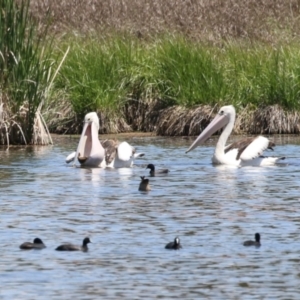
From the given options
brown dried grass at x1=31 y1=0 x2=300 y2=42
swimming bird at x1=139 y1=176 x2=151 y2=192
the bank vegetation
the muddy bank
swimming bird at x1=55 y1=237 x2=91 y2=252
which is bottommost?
swimming bird at x1=55 y1=237 x2=91 y2=252

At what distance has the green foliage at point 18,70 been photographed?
59.6 feet

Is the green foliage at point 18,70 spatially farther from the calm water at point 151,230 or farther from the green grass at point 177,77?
the green grass at point 177,77

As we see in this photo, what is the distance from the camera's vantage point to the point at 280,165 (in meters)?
15.7

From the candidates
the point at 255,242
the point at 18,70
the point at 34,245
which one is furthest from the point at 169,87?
the point at 34,245

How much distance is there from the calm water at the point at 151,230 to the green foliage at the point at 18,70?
2.28m

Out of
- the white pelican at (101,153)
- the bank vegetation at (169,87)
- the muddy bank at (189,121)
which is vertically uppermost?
the bank vegetation at (169,87)

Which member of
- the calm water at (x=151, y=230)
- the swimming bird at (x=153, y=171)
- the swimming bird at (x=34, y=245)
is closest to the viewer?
the calm water at (x=151, y=230)

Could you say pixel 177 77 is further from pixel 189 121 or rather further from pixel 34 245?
pixel 34 245

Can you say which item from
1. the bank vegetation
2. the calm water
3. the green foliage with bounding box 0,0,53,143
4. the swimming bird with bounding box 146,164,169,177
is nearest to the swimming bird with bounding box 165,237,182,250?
the calm water

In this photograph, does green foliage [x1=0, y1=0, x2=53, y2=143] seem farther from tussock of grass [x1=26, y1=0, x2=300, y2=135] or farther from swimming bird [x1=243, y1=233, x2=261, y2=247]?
swimming bird [x1=243, y1=233, x2=261, y2=247]

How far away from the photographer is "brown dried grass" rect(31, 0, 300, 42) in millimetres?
33281

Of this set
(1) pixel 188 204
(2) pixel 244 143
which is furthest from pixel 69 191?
(2) pixel 244 143

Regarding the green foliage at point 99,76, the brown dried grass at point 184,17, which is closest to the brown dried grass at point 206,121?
the green foliage at point 99,76

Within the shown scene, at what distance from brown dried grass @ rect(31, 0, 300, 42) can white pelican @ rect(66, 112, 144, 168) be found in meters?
15.7
